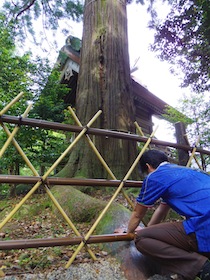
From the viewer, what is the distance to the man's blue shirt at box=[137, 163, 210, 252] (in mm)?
1709

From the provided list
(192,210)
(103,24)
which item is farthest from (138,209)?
(103,24)

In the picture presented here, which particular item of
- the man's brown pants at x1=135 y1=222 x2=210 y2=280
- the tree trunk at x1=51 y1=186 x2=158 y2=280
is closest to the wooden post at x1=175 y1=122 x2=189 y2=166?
the tree trunk at x1=51 y1=186 x2=158 y2=280

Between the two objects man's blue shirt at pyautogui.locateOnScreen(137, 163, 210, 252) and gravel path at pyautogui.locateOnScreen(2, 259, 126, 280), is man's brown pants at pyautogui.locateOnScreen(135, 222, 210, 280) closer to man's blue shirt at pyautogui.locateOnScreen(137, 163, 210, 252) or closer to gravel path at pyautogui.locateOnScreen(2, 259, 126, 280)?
man's blue shirt at pyautogui.locateOnScreen(137, 163, 210, 252)

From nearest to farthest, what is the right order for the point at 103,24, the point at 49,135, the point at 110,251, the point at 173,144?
the point at 110,251 < the point at 173,144 < the point at 103,24 < the point at 49,135

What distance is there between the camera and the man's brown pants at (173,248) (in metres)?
1.77

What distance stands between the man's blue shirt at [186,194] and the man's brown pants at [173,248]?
10 cm

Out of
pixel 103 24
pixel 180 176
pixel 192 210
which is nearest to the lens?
pixel 192 210

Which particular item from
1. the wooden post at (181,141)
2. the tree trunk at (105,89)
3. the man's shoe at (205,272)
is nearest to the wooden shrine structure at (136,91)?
the tree trunk at (105,89)

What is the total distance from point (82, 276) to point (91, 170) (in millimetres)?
1760

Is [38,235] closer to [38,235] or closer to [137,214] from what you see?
[38,235]

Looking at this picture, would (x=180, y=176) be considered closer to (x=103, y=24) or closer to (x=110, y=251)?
(x=110, y=251)

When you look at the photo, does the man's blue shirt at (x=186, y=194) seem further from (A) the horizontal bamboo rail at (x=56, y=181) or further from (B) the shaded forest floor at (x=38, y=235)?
(B) the shaded forest floor at (x=38, y=235)

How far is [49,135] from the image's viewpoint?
18.0 ft

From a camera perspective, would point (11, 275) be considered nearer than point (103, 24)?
Yes
